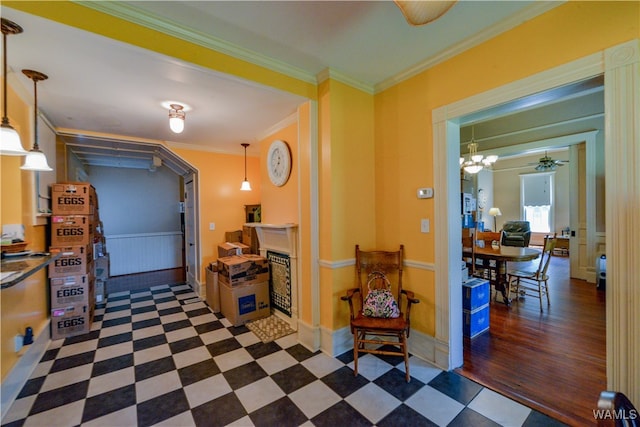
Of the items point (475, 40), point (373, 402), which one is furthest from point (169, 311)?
point (475, 40)

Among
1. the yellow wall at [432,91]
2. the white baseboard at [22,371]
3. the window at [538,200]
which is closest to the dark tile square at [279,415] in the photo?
the yellow wall at [432,91]

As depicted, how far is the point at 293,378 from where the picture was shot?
2088mm

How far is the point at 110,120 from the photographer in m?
3.02

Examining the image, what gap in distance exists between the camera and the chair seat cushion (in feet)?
6.84

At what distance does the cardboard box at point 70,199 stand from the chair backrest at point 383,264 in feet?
10.6

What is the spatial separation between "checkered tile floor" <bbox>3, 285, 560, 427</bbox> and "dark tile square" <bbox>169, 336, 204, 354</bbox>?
0.01 m

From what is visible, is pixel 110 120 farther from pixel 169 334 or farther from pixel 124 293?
pixel 124 293

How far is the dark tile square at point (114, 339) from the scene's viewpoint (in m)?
2.66

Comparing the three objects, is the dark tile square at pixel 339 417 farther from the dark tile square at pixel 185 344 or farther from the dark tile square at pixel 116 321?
the dark tile square at pixel 116 321

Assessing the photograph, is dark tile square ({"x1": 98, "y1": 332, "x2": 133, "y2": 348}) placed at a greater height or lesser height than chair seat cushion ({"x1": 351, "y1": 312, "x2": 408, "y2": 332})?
lesser

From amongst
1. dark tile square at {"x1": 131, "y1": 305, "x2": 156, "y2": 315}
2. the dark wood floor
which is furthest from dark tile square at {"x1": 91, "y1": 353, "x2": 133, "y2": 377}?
the dark wood floor

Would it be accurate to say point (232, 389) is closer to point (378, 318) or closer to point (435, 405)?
point (378, 318)

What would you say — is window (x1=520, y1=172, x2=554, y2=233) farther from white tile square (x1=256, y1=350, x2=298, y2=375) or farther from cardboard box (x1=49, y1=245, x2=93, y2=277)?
cardboard box (x1=49, y1=245, x2=93, y2=277)

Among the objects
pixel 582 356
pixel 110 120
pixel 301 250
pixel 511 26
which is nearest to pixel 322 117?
pixel 301 250
